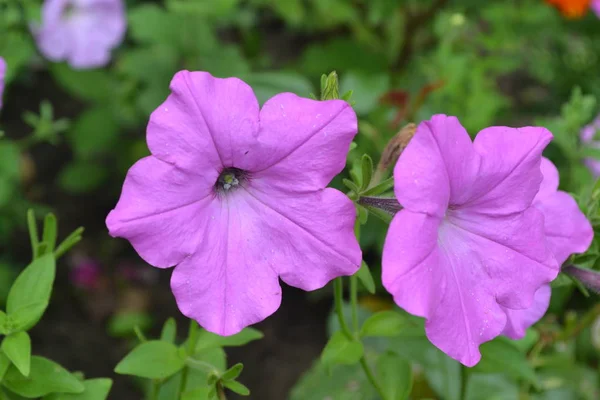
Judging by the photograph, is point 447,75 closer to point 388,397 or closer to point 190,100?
point 388,397

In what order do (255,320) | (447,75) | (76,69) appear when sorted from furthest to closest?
(76,69), (447,75), (255,320)

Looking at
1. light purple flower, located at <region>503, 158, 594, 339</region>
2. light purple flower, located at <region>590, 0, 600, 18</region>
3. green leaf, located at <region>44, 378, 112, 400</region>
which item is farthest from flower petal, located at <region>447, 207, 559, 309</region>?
light purple flower, located at <region>590, 0, 600, 18</region>

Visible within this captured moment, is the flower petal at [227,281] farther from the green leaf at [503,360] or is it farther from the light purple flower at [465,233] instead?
the green leaf at [503,360]

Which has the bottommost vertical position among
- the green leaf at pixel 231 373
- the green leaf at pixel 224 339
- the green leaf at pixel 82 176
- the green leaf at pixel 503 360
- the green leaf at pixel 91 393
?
the green leaf at pixel 82 176

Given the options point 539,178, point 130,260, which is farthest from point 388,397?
point 130,260

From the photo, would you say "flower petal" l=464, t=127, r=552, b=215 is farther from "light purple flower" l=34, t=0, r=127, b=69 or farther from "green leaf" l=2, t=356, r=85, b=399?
"light purple flower" l=34, t=0, r=127, b=69

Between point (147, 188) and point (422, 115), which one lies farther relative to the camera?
point (422, 115)

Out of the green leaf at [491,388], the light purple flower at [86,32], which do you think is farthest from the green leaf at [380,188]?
the light purple flower at [86,32]
